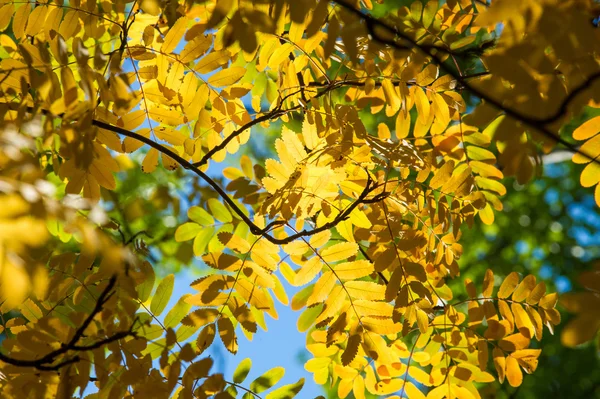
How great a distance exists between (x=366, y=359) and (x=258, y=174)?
94cm

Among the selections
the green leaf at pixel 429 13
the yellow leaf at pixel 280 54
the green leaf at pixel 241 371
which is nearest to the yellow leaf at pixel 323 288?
the green leaf at pixel 241 371

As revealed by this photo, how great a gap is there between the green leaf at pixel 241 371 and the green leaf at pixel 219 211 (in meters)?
0.71

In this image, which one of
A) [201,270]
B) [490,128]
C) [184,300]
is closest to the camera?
[184,300]

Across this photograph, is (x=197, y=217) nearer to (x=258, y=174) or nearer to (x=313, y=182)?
(x=258, y=174)

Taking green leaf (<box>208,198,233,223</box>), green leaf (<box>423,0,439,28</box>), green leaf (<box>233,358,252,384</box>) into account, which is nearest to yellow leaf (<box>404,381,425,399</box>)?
green leaf (<box>233,358,252,384</box>)

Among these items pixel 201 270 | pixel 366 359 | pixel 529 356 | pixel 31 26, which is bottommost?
pixel 529 356

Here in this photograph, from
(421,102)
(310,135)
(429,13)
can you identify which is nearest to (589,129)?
(421,102)

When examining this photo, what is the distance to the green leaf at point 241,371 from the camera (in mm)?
2088

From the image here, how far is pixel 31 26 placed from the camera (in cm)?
223

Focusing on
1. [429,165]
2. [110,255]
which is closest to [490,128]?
[429,165]

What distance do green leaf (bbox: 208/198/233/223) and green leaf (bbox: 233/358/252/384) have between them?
708 millimetres

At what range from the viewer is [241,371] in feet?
6.88

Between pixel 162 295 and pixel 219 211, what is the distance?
1.88 feet

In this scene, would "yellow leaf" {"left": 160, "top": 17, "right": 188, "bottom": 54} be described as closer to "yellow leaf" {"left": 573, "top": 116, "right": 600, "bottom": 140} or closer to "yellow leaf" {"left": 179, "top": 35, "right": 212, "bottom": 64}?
"yellow leaf" {"left": 179, "top": 35, "right": 212, "bottom": 64}
